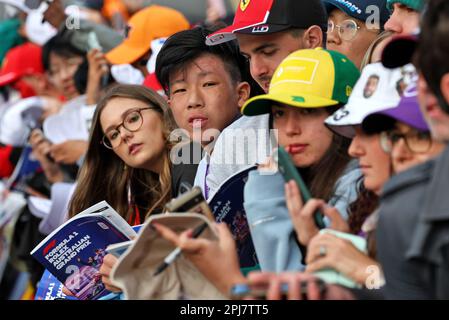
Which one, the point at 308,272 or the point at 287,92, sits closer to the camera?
the point at 308,272

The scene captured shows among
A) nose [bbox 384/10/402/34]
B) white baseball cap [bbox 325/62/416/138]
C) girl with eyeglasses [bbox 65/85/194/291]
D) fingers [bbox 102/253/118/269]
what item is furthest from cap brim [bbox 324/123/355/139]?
girl with eyeglasses [bbox 65/85/194/291]

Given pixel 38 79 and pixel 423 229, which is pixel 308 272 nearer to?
pixel 423 229

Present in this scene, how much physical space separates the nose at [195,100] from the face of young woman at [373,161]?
70.0 inches

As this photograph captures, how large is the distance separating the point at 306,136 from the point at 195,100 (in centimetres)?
125

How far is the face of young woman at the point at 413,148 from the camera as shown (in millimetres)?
3143

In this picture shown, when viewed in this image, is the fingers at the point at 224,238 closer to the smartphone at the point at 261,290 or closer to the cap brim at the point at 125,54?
the smartphone at the point at 261,290

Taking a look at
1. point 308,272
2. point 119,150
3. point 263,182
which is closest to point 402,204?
point 308,272

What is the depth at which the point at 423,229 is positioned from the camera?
2635 millimetres

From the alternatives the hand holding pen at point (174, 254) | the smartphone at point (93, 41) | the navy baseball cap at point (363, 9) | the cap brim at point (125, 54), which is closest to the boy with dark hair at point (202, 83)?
the navy baseball cap at point (363, 9)

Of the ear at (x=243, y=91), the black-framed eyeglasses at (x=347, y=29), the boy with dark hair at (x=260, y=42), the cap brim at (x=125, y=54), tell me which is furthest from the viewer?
the cap brim at (x=125, y=54)

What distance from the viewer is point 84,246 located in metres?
4.48

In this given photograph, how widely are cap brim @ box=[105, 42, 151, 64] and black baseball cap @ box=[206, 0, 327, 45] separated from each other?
79.7 inches

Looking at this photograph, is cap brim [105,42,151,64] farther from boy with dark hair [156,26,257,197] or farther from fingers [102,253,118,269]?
fingers [102,253,118,269]
